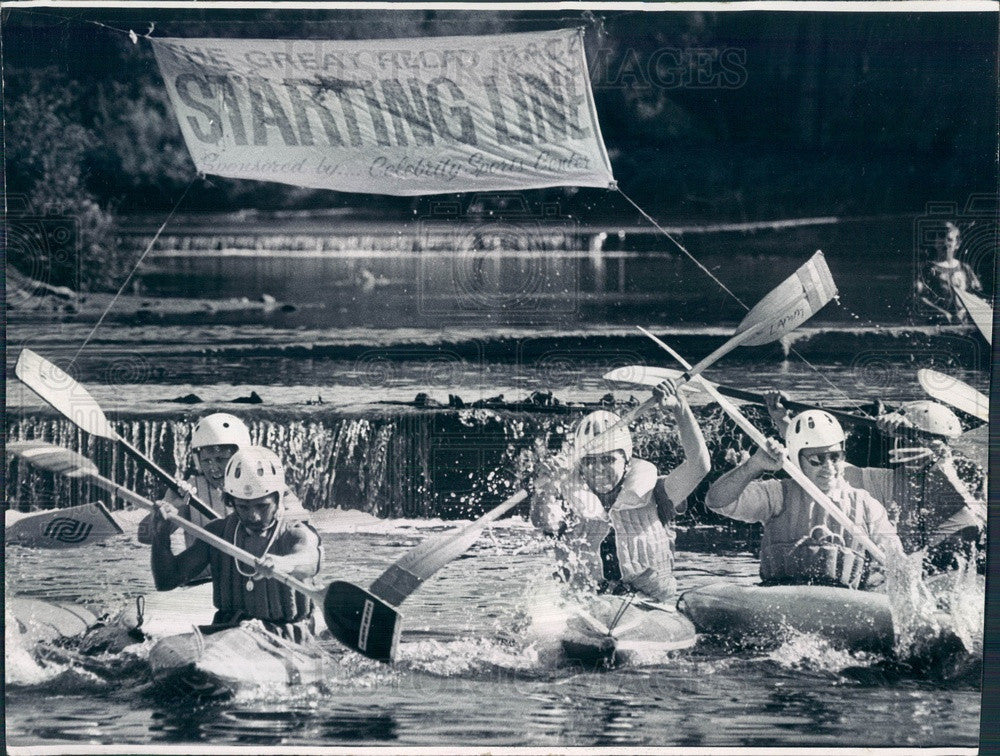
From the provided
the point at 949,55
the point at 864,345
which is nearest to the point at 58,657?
the point at 864,345

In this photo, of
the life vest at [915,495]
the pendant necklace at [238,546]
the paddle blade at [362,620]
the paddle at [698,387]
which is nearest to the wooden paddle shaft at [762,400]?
the paddle at [698,387]

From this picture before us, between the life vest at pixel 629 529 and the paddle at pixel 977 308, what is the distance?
1378 mm

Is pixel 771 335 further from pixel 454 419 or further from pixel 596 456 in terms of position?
pixel 454 419

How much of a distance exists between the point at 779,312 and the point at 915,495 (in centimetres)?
90

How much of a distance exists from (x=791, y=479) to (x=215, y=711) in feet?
7.85

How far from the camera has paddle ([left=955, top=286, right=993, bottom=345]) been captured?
4984mm

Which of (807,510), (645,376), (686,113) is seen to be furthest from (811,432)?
(686,113)

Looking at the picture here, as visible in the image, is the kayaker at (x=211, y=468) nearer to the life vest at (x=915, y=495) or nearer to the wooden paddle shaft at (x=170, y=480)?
the wooden paddle shaft at (x=170, y=480)

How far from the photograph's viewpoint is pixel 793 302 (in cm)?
497

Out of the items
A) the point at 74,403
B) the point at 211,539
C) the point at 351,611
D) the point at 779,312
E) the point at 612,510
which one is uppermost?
the point at 779,312

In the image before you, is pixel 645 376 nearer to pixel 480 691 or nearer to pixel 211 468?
pixel 480 691

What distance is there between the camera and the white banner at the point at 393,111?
16.0 feet

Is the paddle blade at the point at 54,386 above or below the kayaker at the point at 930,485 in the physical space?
above

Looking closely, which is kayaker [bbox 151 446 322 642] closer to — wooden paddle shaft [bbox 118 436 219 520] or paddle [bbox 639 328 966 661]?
wooden paddle shaft [bbox 118 436 219 520]
